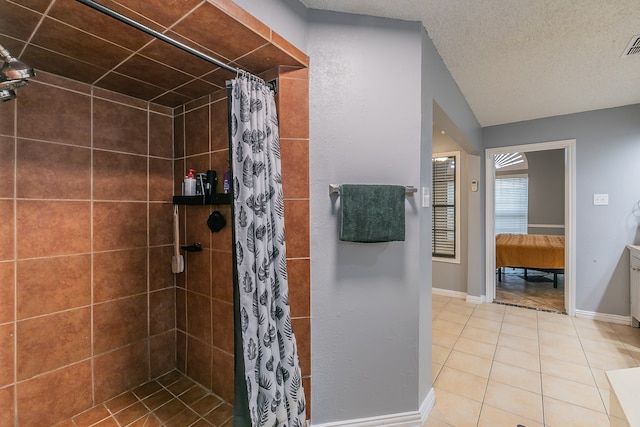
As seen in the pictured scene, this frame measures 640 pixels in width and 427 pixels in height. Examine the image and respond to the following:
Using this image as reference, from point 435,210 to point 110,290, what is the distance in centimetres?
386

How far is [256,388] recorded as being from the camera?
1.25 meters

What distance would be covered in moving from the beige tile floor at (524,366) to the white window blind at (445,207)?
38.2 inches

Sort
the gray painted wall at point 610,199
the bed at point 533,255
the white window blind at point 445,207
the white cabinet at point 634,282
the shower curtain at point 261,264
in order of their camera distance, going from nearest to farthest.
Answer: the shower curtain at point 261,264
the white cabinet at point 634,282
the gray painted wall at point 610,199
the white window blind at point 445,207
the bed at point 533,255

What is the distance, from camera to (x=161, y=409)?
172 cm

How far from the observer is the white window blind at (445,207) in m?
3.89

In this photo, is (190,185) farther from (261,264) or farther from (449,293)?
(449,293)

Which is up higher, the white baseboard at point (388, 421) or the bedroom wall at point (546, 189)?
the bedroom wall at point (546, 189)

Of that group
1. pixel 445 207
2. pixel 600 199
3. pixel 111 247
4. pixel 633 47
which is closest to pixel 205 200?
pixel 111 247

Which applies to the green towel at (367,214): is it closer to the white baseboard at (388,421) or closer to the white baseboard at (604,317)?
the white baseboard at (388,421)

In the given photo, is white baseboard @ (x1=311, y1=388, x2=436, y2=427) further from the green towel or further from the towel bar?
the towel bar

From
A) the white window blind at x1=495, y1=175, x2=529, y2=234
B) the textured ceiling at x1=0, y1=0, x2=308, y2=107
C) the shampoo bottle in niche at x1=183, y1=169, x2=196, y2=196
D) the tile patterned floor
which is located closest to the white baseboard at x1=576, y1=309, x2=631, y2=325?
the tile patterned floor

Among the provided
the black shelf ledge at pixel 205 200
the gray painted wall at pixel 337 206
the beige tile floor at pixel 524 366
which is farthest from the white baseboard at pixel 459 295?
the black shelf ledge at pixel 205 200

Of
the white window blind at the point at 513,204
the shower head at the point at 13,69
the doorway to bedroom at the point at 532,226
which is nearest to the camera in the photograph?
the shower head at the point at 13,69

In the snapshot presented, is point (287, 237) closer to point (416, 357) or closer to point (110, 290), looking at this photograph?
point (416, 357)
